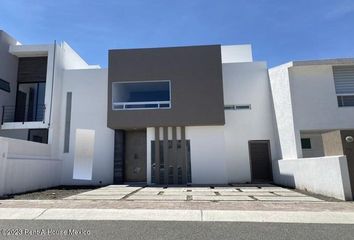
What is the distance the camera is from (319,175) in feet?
34.4

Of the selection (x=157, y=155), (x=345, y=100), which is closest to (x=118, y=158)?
(x=157, y=155)

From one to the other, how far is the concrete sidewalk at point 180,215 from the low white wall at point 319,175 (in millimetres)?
2562

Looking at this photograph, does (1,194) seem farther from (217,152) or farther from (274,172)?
(274,172)

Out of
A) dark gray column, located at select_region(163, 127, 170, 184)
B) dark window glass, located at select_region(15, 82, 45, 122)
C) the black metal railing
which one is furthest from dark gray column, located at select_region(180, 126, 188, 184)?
dark window glass, located at select_region(15, 82, 45, 122)

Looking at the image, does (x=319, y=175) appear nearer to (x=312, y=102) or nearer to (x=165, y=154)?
(x=312, y=102)

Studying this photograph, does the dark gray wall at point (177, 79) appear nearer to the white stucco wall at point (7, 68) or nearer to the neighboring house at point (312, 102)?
the neighboring house at point (312, 102)

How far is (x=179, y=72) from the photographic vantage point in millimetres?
15312

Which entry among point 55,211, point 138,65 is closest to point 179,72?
point 138,65

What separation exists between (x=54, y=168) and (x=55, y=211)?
28.9 ft

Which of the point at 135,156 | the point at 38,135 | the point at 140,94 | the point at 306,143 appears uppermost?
the point at 140,94

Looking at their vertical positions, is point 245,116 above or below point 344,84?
below

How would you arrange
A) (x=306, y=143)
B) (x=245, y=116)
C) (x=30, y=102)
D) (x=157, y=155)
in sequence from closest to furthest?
(x=157, y=155) < (x=306, y=143) < (x=245, y=116) < (x=30, y=102)

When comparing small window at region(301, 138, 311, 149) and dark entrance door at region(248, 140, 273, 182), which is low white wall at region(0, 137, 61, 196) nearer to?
dark entrance door at region(248, 140, 273, 182)

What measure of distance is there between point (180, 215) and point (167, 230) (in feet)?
4.31
